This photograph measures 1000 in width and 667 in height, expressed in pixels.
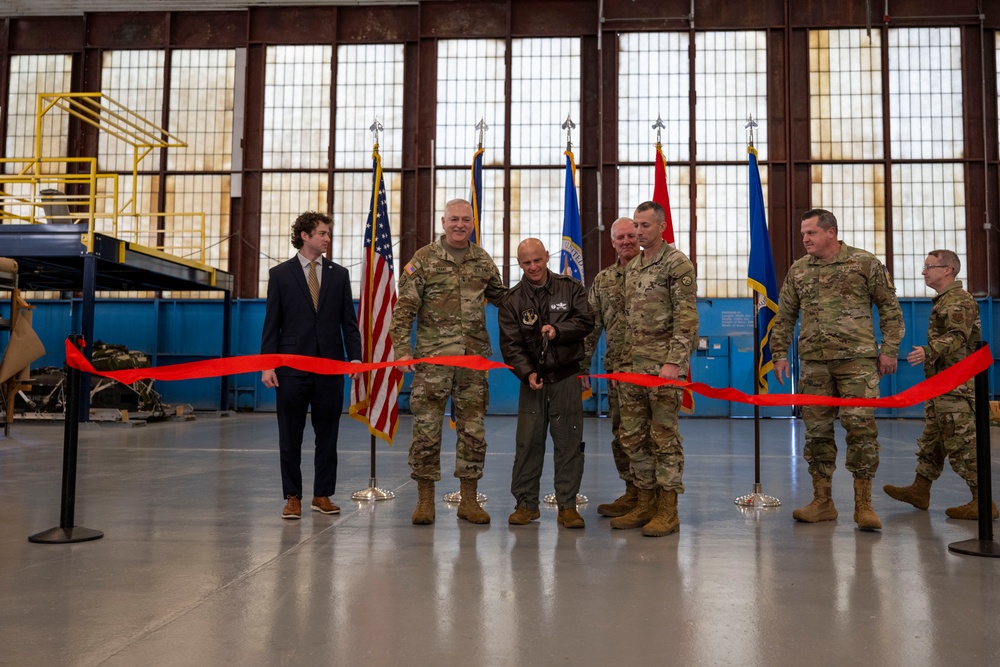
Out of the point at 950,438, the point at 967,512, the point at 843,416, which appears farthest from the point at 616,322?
the point at 967,512

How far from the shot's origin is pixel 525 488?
496 cm

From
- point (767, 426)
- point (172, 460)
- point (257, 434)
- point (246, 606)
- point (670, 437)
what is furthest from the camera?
point (767, 426)

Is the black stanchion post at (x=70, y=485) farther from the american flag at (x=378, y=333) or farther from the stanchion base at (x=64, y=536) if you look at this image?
the american flag at (x=378, y=333)

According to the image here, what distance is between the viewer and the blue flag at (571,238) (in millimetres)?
8477

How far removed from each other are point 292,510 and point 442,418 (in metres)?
1.20

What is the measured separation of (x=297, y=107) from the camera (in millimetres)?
19109

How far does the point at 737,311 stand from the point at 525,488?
13.9m

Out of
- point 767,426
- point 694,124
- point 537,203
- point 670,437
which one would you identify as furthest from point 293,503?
point 694,124

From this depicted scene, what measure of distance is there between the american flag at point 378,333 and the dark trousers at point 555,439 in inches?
65.2

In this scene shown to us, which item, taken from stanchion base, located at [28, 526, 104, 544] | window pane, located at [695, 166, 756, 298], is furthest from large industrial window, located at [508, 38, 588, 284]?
stanchion base, located at [28, 526, 104, 544]

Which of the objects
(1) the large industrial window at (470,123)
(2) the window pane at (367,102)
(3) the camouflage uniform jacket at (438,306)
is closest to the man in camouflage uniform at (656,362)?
(3) the camouflage uniform jacket at (438,306)

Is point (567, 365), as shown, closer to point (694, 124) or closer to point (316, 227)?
point (316, 227)

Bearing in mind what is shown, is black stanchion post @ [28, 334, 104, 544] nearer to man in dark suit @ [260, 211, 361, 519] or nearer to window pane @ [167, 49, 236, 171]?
man in dark suit @ [260, 211, 361, 519]

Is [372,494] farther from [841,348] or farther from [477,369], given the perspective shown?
[841,348]
